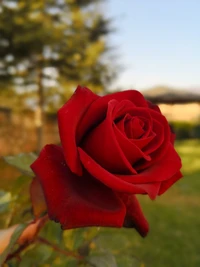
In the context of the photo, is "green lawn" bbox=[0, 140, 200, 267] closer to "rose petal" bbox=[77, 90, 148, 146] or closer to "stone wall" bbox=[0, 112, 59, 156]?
"rose petal" bbox=[77, 90, 148, 146]

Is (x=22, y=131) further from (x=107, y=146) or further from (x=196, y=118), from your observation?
(x=107, y=146)

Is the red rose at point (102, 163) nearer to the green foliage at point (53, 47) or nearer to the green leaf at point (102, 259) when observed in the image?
the green leaf at point (102, 259)

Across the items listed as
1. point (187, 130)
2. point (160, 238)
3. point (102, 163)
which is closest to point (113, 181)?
point (102, 163)

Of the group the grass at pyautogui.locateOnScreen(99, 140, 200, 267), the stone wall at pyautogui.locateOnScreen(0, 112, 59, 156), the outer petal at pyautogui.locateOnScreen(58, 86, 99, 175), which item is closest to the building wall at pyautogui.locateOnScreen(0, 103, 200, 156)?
the stone wall at pyautogui.locateOnScreen(0, 112, 59, 156)

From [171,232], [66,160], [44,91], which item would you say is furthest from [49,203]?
[44,91]

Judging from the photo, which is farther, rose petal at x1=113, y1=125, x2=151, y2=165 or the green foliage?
the green foliage

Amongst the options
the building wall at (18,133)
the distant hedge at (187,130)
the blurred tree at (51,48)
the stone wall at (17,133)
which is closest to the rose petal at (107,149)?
the blurred tree at (51,48)
